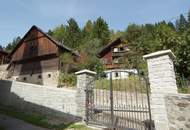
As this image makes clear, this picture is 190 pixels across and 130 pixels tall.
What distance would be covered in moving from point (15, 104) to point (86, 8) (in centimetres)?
756

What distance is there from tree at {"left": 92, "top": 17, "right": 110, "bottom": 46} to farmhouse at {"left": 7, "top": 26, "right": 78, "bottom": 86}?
14.9 meters

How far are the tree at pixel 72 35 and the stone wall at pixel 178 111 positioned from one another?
3338 centimetres

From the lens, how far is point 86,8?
1062cm

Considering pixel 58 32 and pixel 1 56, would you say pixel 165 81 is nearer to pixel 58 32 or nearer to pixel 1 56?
pixel 1 56

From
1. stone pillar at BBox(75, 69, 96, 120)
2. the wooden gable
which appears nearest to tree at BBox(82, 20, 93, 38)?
the wooden gable

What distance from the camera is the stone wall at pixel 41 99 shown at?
8898mm

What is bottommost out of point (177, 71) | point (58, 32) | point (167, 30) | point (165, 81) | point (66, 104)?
point (66, 104)

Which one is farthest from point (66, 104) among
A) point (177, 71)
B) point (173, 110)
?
point (177, 71)

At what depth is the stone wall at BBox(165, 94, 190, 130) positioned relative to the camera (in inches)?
185

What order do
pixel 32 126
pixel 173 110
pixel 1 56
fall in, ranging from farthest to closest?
1. pixel 1 56
2. pixel 32 126
3. pixel 173 110

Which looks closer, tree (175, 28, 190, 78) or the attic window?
tree (175, 28, 190, 78)

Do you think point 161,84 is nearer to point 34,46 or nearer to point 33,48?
point 34,46

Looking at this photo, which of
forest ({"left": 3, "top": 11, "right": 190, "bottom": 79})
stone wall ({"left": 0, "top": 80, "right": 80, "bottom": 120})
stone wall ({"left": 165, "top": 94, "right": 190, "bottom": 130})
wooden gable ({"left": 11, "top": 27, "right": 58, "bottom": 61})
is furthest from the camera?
wooden gable ({"left": 11, "top": 27, "right": 58, "bottom": 61})

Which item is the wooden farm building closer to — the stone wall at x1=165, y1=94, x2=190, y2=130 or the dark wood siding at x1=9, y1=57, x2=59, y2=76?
the dark wood siding at x1=9, y1=57, x2=59, y2=76
